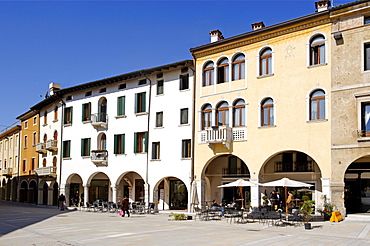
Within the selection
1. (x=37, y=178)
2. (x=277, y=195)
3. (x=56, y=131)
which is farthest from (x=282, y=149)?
(x=37, y=178)

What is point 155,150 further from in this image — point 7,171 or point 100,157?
point 7,171

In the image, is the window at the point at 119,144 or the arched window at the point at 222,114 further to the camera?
the window at the point at 119,144

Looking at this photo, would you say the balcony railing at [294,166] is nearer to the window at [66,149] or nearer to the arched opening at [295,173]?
the arched opening at [295,173]

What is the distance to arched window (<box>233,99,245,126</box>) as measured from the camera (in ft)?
93.6

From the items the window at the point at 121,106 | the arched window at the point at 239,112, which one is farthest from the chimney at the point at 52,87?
the arched window at the point at 239,112

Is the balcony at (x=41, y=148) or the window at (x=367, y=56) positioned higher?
the window at (x=367, y=56)

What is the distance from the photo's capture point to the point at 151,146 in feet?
111

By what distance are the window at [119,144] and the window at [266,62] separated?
555 inches

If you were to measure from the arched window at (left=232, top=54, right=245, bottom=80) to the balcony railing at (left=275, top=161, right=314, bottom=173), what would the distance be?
6399 mm

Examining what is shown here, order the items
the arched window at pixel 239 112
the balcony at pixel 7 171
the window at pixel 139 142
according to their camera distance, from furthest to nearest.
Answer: the balcony at pixel 7 171 < the window at pixel 139 142 < the arched window at pixel 239 112

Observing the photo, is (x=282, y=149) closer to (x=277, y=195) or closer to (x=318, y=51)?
(x=277, y=195)

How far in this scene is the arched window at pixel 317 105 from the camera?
2467cm

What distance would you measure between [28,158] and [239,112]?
32.7 metres

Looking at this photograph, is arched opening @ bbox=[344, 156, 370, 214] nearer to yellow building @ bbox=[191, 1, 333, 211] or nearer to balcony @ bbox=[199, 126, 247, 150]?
yellow building @ bbox=[191, 1, 333, 211]
